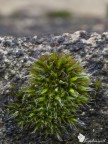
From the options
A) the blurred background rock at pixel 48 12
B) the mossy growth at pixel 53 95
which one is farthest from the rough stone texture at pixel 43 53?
the blurred background rock at pixel 48 12

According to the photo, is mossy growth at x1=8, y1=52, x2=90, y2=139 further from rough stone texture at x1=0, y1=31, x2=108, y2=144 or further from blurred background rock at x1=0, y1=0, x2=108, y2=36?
blurred background rock at x1=0, y1=0, x2=108, y2=36

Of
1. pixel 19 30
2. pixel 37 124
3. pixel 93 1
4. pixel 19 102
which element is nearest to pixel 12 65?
pixel 19 102

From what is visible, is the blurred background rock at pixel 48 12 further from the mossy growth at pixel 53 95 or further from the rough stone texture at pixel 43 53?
the mossy growth at pixel 53 95

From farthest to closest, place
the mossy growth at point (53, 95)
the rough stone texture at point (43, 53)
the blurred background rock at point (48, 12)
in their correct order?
1. the blurred background rock at point (48, 12)
2. the rough stone texture at point (43, 53)
3. the mossy growth at point (53, 95)

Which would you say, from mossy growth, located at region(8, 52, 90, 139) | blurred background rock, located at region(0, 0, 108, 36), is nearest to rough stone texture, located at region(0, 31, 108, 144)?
mossy growth, located at region(8, 52, 90, 139)

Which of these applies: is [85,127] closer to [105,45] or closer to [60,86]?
[60,86]
